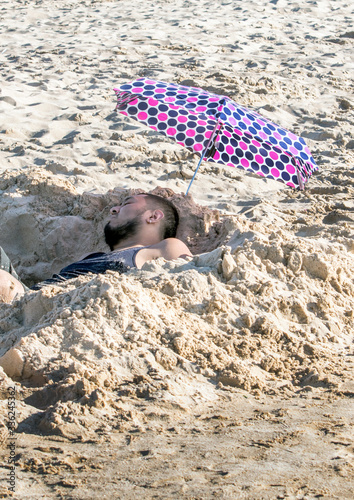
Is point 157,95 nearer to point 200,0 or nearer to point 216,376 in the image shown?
point 216,376

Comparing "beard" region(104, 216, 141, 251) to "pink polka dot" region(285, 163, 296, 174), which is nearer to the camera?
"beard" region(104, 216, 141, 251)

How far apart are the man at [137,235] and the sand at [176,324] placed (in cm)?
27

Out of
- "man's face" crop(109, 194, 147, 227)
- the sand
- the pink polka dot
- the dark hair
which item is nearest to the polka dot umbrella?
the pink polka dot

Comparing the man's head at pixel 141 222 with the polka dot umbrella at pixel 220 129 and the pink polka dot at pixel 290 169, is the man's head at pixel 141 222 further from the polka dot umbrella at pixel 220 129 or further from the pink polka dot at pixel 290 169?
the pink polka dot at pixel 290 169

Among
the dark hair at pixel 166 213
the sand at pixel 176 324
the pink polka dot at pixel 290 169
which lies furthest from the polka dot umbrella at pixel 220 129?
the dark hair at pixel 166 213

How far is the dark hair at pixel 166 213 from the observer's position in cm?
409

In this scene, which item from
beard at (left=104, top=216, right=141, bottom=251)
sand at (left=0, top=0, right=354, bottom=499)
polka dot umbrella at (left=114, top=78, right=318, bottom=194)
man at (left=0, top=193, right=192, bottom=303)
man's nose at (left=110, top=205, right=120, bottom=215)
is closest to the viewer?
sand at (left=0, top=0, right=354, bottom=499)

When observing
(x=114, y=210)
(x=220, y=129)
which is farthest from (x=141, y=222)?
(x=220, y=129)

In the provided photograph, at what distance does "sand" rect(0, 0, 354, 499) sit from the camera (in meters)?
1.76

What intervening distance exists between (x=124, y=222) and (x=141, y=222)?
0.39 feet

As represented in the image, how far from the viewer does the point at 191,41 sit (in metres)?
9.26

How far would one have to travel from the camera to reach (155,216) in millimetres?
4062

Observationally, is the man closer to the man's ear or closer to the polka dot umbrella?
the man's ear

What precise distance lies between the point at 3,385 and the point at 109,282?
655mm
